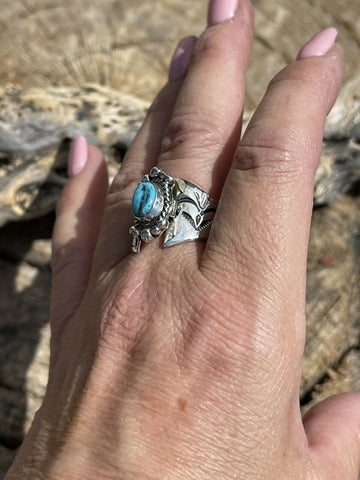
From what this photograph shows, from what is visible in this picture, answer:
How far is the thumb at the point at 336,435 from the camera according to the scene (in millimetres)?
934

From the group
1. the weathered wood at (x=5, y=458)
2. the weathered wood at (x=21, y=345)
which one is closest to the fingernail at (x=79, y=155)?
the weathered wood at (x=21, y=345)

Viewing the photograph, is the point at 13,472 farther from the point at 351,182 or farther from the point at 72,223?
the point at 351,182

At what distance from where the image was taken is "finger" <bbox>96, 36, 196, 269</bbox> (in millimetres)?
1125

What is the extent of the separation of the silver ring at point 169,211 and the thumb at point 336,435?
0.44m

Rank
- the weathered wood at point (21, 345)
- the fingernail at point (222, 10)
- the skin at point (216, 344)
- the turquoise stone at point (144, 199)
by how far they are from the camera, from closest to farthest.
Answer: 1. the skin at point (216, 344)
2. the turquoise stone at point (144, 199)
3. the fingernail at point (222, 10)
4. the weathered wood at point (21, 345)

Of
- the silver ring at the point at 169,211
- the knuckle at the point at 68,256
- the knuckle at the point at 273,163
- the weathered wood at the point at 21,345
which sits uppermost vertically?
the knuckle at the point at 273,163

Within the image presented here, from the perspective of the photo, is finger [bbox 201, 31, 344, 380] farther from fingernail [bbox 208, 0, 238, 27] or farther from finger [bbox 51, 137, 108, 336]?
finger [bbox 51, 137, 108, 336]

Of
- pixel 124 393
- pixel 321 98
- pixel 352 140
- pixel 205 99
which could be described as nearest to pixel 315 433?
pixel 124 393

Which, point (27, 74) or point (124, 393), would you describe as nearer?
point (124, 393)

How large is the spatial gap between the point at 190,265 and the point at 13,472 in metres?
0.52

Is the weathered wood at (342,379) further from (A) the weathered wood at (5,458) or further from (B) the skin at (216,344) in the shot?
(A) the weathered wood at (5,458)

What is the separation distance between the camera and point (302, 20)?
72.8 inches

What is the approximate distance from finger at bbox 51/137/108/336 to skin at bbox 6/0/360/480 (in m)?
0.14

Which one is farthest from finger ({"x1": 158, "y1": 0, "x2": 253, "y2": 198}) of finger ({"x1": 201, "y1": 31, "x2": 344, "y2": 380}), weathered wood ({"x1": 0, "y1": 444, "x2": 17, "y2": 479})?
weathered wood ({"x1": 0, "y1": 444, "x2": 17, "y2": 479})
